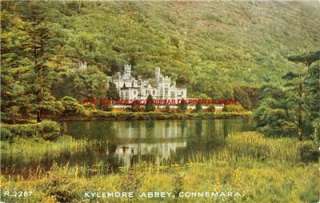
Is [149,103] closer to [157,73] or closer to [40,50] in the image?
[157,73]

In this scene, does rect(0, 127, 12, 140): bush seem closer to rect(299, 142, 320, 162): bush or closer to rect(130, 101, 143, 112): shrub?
rect(130, 101, 143, 112): shrub

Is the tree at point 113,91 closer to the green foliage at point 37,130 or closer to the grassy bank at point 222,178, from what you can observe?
the green foliage at point 37,130

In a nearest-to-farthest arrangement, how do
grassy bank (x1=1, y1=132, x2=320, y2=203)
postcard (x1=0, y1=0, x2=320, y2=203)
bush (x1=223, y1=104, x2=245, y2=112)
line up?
grassy bank (x1=1, y1=132, x2=320, y2=203), postcard (x1=0, y1=0, x2=320, y2=203), bush (x1=223, y1=104, x2=245, y2=112)

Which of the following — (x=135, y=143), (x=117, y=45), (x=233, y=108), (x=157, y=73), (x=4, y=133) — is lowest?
(x=135, y=143)

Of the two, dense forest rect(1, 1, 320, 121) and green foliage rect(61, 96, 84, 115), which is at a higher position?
dense forest rect(1, 1, 320, 121)

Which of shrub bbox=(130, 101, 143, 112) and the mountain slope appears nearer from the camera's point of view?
the mountain slope

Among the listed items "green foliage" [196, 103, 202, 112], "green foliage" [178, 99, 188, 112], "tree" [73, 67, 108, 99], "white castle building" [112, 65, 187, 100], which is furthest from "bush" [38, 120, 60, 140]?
"green foliage" [196, 103, 202, 112]

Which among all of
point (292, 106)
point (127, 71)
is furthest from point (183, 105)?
point (292, 106)
